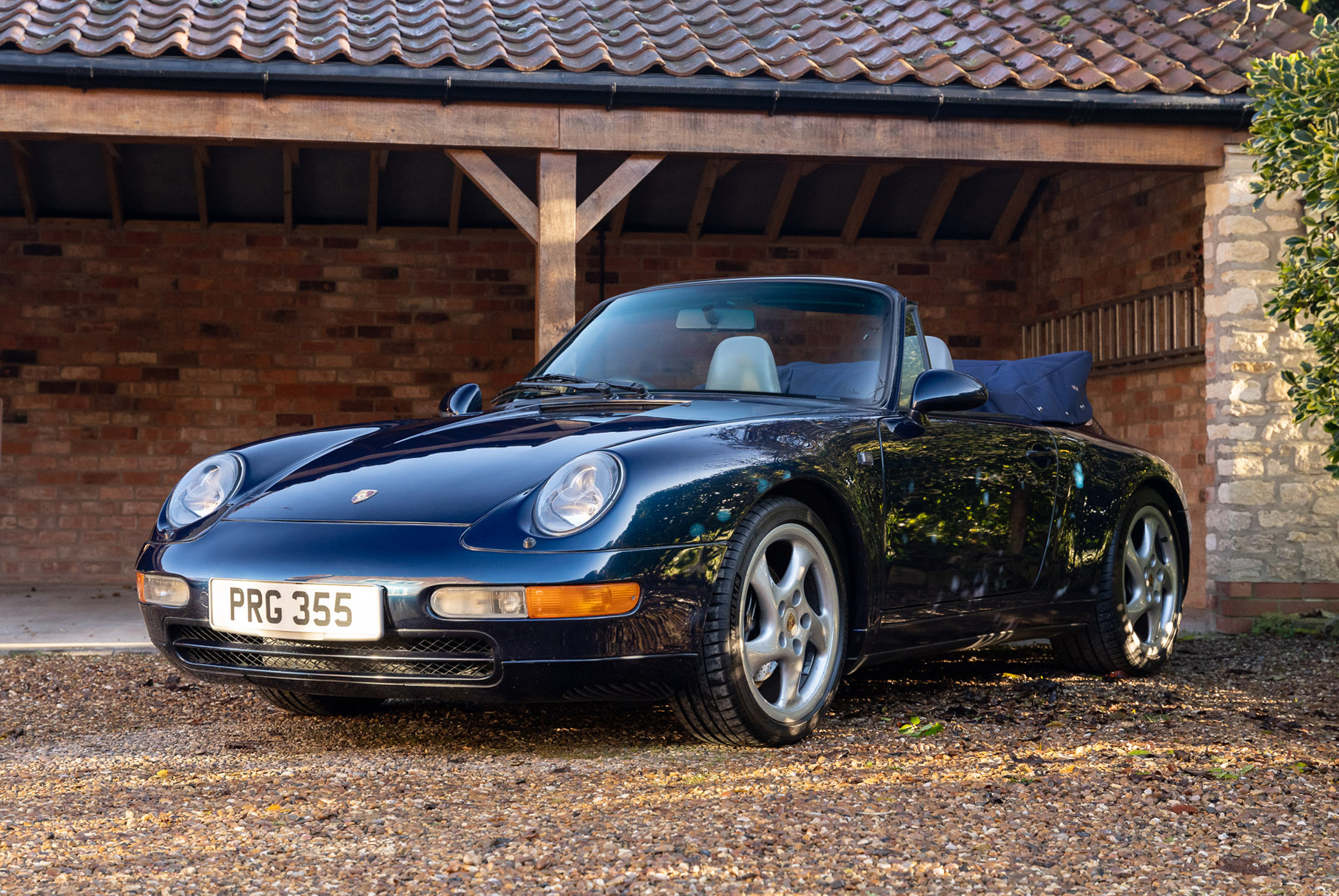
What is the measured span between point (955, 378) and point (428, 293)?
7.46 metres

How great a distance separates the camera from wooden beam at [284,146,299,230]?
31.8 feet

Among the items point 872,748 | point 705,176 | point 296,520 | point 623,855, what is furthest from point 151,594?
point 705,176

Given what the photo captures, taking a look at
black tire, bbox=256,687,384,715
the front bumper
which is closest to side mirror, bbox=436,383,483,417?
black tire, bbox=256,687,384,715

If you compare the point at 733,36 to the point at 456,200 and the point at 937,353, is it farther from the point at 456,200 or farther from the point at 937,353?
the point at 456,200

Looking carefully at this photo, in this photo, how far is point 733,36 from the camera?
7.46m

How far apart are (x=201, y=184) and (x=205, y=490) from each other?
280 inches

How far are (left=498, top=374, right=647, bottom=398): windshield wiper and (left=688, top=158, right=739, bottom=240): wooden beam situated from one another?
19.0ft

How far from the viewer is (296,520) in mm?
3322

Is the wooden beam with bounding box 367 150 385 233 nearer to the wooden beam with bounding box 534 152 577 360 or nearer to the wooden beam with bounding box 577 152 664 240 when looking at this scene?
the wooden beam with bounding box 534 152 577 360

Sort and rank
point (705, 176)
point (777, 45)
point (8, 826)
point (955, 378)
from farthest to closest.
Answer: point (705, 176) < point (777, 45) < point (955, 378) < point (8, 826)

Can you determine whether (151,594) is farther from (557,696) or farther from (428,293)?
(428,293)

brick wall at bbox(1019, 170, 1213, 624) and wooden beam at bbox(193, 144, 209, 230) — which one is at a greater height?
wooden beam at bbox(193, 144, 209, 230)

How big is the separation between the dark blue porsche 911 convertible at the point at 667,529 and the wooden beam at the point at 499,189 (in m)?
Result: 2.34

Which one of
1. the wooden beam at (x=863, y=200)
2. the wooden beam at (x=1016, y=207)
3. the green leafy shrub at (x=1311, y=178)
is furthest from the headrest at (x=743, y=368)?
the wooden beam at (x=1016, y=207)
